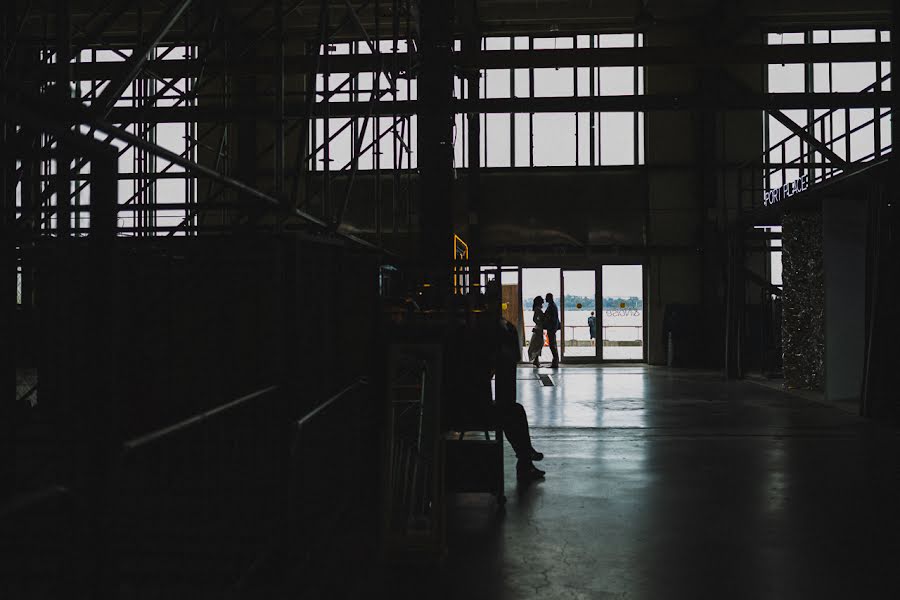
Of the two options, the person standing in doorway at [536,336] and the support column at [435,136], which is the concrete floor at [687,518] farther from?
the person standing in doorway at [536,336]

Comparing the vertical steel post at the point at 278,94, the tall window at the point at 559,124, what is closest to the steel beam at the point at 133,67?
the vertical steel post at the point at 278,94

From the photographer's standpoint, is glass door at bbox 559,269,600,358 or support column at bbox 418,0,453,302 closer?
support column at bbox 418,0,453,302

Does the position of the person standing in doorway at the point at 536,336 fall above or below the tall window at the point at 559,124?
below

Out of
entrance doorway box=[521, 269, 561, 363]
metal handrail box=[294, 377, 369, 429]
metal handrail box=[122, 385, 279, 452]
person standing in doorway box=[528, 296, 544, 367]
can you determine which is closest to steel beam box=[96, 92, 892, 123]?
metal handrail box=[294, 377, 369, 429]

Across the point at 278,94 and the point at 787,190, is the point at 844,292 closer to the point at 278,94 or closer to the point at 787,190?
the point at 787,190

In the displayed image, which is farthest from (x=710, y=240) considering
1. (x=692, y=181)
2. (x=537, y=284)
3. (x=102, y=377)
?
(x=102, y=377)

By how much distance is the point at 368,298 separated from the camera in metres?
8.40

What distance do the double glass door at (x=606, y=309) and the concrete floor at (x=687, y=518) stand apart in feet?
40.5

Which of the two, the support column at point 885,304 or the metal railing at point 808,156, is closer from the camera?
the support column at point 885,304

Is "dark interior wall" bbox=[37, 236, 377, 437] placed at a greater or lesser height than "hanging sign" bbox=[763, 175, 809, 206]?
lesser

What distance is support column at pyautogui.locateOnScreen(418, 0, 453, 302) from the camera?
10.5 m

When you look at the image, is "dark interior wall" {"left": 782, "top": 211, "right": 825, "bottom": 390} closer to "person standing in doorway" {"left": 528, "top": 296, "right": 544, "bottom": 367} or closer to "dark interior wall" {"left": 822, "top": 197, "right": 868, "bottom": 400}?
"dark interior wall" {"left": 822, "top": 197, "right": 868, "bottom": 400}

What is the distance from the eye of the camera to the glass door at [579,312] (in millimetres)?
24984

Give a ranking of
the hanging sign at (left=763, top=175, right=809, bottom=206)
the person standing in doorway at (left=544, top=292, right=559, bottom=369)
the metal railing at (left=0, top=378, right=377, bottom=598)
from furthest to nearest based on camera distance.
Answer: the person standing in doorway at (left=544, top=292, right=559, bottom=369) → the hanging sign at (left=763, top=175, right=809, bottom=206) → the metal railing at (left=0, top=378, right=377, bottom=598)
